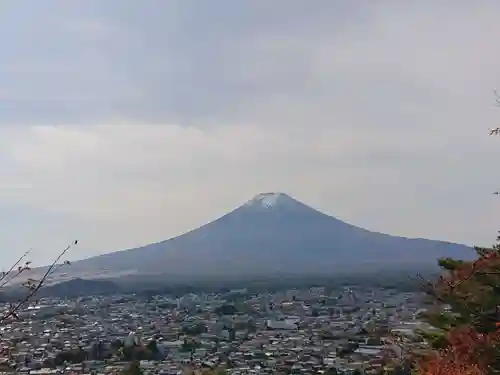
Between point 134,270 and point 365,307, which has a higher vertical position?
point 134,270

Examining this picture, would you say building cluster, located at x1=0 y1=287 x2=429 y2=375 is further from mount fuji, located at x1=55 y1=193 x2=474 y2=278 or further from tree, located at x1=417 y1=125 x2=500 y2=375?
mount fuji, located at x1=55 y1=193 x2=474 y2=278

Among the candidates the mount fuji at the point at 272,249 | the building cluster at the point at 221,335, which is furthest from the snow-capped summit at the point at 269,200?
the building cluster at the point at 221,335

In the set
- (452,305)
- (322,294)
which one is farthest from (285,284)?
(452,305)

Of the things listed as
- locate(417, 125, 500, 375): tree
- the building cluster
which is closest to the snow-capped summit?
the building cluster

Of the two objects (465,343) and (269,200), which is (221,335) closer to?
(465,343)

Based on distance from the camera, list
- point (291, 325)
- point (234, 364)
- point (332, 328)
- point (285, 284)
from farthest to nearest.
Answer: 1. point (285, 284)
2. point (291, 325)
3. point (332, 328)
4. point (234, 364)

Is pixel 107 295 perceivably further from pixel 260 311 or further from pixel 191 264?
pixel 191 264
